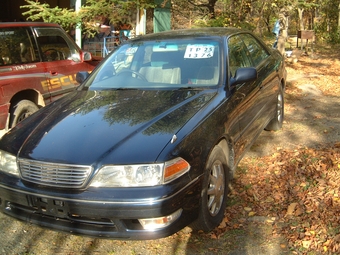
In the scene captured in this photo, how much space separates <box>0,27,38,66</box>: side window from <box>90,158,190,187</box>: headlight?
Answer: 3.57 meters

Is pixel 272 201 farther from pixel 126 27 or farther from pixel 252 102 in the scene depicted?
pixel 126 27

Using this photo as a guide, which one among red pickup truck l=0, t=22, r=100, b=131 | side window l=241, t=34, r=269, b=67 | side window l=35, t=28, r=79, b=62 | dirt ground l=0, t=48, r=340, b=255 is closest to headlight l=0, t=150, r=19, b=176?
dirt ground l=0, t=48, r=340, b=255

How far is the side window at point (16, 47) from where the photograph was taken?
19.0 ft

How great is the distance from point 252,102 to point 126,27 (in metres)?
10.9

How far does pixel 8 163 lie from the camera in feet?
10.7

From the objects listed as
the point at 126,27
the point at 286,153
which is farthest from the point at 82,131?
the point at 126,27

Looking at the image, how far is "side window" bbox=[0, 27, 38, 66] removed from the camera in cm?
578

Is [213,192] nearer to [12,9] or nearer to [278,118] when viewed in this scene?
[278,118]

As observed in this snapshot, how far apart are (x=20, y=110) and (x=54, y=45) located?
138 cm

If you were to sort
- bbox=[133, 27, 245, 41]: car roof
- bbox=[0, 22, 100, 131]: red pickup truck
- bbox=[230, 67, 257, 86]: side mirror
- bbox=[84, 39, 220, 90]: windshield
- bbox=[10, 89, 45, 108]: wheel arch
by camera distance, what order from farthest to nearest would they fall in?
bbox=[10, 89, 45, 108]: wheel arch → bbox=[0, 22, 100, 131]: red pickup truck → bbox=[133, 27, 245, 41]: car roof → bbox=[84, 39, 220, 90]: windshield → bbox=[230, 67, 257, 86]: side mirror

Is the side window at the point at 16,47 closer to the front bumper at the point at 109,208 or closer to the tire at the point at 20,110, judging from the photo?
the tire at the point at 20,110

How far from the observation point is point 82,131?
3.32 meters

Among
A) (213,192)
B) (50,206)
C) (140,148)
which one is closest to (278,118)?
(213,192)

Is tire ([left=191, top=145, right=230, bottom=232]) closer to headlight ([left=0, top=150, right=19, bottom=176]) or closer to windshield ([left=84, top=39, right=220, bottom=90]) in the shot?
windshield ([left=84, top=39, right=220, bottom=90])
